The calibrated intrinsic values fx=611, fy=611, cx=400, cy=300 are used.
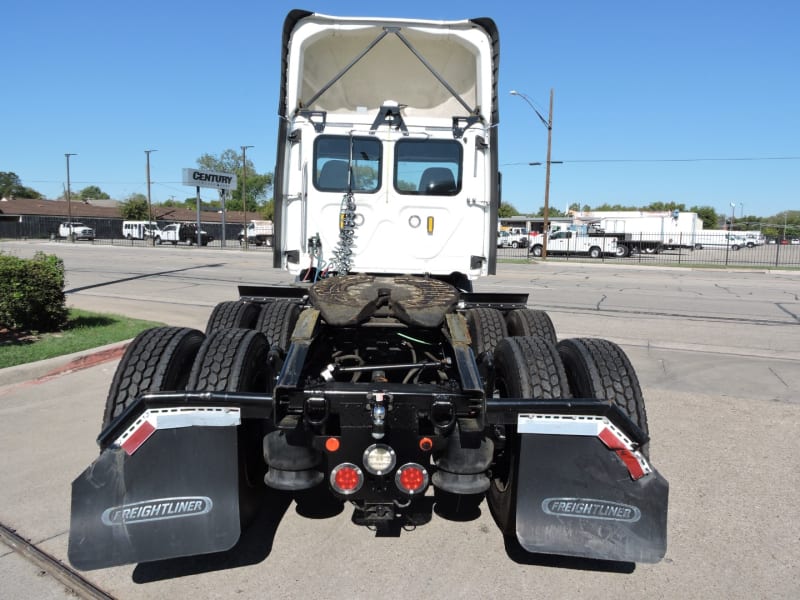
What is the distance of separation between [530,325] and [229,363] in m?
2.78

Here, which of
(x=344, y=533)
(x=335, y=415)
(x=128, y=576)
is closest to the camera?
(x=335, y=415)

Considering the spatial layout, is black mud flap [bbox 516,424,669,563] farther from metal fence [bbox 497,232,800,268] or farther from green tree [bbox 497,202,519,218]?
green tree [bbox 497,202,519,218]

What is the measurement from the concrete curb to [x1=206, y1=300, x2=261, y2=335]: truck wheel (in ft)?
8.68

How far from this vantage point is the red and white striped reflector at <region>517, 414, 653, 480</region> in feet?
9.16

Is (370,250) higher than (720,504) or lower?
higher

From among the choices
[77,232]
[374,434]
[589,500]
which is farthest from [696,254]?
[77,232]

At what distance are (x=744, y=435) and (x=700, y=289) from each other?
14733 millimetres

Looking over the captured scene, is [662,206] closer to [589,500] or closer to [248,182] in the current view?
[248,182]

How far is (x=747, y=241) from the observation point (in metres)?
65.3

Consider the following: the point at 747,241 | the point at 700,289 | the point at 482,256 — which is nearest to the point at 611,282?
the point at 700,289

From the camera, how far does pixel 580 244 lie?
40.4 meters

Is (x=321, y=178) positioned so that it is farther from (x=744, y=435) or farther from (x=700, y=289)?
(x=700, y=289)

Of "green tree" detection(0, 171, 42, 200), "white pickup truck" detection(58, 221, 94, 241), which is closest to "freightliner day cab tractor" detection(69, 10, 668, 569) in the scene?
"white pickup truck" detection(58, 221, 94, 241)

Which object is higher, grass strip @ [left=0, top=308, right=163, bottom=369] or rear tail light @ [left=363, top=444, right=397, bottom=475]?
rear tail light @ [left=363, top=444, right=397, bottom=475]
